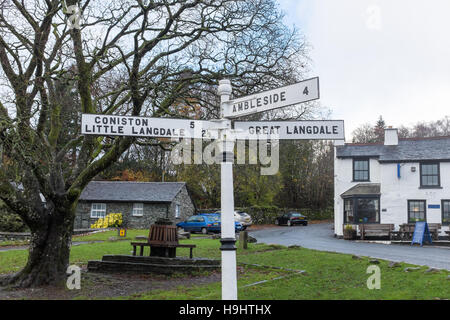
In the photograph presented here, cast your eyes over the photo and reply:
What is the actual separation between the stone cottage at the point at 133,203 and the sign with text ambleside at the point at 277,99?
105 ft

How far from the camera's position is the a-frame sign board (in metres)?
23.7

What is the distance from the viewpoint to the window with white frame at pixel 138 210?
125 ft

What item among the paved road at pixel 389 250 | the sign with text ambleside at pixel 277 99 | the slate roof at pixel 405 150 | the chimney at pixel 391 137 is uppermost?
the chimney at pixel 391 137

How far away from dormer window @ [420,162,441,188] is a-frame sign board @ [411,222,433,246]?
4931 mm

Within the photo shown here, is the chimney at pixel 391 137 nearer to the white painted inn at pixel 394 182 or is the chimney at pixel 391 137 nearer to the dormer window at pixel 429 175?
the white painted inn at pixel 394 182

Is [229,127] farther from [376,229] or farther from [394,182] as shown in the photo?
[394,182]

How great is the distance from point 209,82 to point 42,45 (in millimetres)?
4190

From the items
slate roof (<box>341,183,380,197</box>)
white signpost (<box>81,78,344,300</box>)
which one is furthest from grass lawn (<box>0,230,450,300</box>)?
slate roof (<box>341,183,380,197</box>)

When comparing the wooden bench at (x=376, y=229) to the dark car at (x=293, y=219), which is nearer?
the wooden bench at (x=376, y=229)

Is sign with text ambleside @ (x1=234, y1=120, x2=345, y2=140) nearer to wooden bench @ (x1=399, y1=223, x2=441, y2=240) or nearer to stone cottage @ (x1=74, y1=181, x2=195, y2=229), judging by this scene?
wooden bench @ (x1=399, y1=223, x2=441, y2=240)

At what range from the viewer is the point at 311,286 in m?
9.64

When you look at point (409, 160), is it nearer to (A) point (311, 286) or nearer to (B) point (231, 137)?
(A) point (311, 286)
